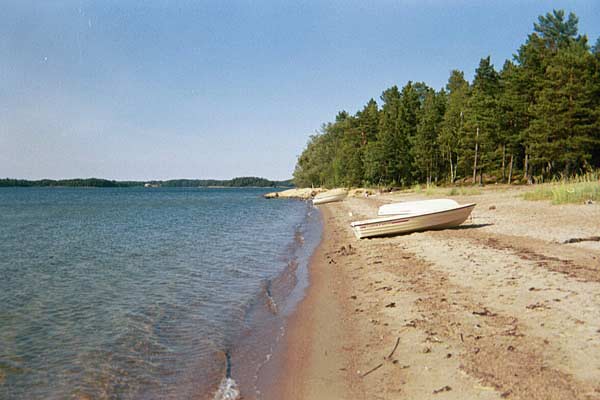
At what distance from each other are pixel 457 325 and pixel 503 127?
42879 mm

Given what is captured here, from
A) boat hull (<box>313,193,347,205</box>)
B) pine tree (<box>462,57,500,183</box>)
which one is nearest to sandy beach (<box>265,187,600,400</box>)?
pine tree (<box>462,57,500,183</box>)

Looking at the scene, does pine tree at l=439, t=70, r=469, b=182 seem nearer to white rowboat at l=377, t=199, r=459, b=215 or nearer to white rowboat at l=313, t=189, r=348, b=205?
white rowboat at l=313, t=189, r=348, b=205

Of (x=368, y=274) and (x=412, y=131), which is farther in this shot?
(x=412, y=131)

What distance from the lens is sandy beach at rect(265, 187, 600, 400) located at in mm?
4469

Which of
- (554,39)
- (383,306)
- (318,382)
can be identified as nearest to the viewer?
(318,382)

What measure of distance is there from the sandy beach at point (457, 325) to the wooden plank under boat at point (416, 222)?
294cm

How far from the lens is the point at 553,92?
111ft

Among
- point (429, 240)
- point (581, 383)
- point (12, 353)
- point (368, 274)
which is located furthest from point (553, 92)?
point (12, 353)

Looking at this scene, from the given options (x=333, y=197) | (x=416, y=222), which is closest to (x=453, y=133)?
(x=333, y=197)

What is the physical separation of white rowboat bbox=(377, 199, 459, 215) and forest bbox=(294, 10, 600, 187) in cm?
A: 2388

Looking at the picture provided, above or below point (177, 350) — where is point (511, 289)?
above

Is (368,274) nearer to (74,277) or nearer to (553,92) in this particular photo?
(74,277)

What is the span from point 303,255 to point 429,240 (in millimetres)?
5024

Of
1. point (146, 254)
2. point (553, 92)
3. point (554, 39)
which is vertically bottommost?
point (146, 254)
